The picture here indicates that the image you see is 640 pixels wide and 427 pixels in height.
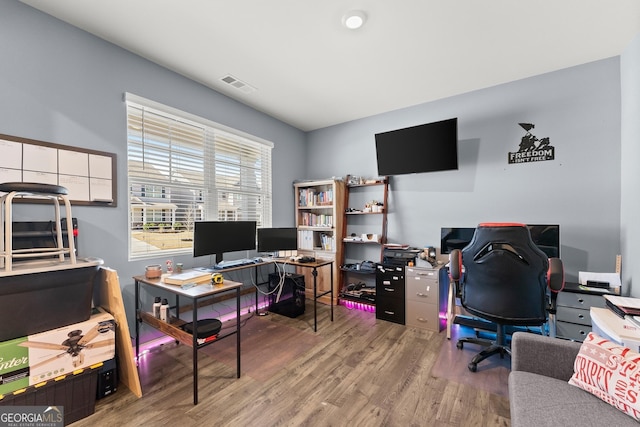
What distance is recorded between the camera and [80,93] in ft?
7.05

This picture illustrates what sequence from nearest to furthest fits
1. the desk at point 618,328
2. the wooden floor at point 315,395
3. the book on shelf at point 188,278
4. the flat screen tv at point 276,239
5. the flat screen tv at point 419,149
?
1. the desk at point 618,328
2. the wooden floor at point 315,395
3. the book on shelf at point 188,278
4. the flat screen tv at point 419,149
5. the flat screen tv at point 276,239

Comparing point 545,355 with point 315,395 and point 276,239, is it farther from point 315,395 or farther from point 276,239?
point 276,239

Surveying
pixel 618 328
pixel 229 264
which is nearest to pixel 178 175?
→ pixel 229 264

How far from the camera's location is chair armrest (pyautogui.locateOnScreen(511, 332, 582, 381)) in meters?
1.37

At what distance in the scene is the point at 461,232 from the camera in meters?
3.08

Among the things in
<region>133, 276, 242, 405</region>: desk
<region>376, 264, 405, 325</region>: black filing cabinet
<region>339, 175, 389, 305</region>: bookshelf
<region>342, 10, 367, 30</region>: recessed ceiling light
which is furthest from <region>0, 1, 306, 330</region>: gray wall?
<region>376, 264, 405, 325</region>: black filing cabinet

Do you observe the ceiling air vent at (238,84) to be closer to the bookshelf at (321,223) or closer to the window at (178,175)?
the window at (178,175)

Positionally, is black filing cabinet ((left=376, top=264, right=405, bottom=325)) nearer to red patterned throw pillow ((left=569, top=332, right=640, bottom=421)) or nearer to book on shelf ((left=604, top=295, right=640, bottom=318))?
book on shelf ((left=604, top=295, right=640, bottom=318))

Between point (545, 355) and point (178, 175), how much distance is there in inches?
134

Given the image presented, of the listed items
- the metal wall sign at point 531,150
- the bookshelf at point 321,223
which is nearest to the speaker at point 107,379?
the bookshelf at point 321,223

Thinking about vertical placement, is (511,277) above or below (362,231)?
below

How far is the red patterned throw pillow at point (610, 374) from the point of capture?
107 centimetres

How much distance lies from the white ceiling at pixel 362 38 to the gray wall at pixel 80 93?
5.6 inches

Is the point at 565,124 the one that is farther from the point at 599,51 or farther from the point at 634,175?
the point at 634,175
